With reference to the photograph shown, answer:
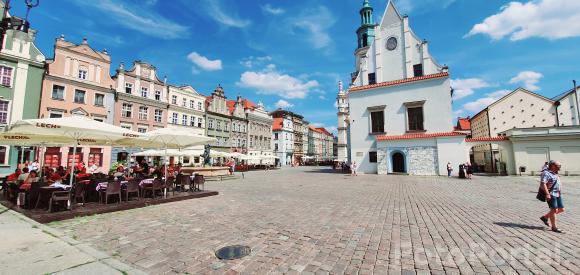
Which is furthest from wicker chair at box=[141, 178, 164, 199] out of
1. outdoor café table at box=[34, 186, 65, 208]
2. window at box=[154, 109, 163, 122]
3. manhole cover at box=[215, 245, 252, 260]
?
window at box=[154, 109, 163, 122]

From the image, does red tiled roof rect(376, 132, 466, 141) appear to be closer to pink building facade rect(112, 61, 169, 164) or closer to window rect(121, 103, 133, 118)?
pink building facade rect(112, 61, 169, 164)

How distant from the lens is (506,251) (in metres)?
4.59

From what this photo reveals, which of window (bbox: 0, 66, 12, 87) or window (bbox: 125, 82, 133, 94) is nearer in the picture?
window (bbox: 0, 66, 12, 87)

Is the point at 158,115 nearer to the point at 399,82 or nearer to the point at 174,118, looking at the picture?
the point at 174,118

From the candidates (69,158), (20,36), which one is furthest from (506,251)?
(69,158)

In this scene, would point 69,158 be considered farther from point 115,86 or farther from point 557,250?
point 557,250

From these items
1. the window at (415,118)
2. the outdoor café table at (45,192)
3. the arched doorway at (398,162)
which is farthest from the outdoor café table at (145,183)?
the window at (415,118)

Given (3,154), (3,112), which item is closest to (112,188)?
(3,154)

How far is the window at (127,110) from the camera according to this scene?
3469 centimetres

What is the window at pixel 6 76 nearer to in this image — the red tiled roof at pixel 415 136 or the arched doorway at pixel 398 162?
the red tiled roof at pixel 415 136

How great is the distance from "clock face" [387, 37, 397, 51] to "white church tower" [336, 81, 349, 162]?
26339mm

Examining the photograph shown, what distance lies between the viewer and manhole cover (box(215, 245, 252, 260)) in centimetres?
442

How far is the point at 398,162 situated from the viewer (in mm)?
29484

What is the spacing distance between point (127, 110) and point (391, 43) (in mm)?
37018
